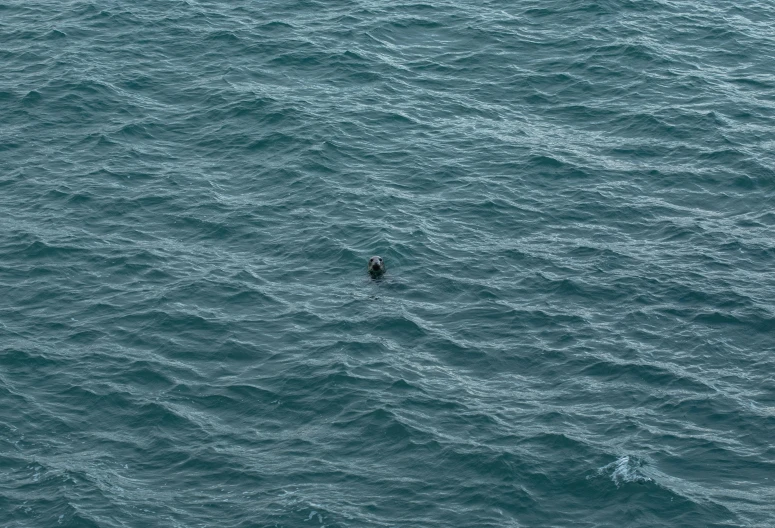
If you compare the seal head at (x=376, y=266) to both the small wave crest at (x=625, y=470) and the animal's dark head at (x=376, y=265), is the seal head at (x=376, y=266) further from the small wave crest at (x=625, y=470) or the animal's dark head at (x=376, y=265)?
the small wave crest at (x=625, y=470)

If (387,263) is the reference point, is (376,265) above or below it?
above

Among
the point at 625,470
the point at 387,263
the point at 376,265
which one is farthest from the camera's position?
the point at 387,263

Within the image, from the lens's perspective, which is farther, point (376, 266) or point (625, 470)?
point (376, 266)

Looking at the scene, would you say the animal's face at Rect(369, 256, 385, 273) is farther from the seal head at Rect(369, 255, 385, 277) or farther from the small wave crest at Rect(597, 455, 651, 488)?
the small wave crest at Rect(597, 455, 651, 488)

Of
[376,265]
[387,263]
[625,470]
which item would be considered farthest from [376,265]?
[625,470]

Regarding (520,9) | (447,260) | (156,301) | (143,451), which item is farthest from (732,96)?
(143,451)

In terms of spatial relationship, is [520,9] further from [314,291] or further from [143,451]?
[143,451]

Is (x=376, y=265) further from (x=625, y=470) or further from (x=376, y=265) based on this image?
(x=625, y=470)

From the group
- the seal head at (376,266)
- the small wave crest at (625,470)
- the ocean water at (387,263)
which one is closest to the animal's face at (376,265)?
the seal head at (376,266)
